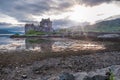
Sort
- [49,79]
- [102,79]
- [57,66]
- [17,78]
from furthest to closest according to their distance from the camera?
[57,66] → [17,78] → [49,79] → [102,79]

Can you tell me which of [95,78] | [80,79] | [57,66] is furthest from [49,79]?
[57,66]

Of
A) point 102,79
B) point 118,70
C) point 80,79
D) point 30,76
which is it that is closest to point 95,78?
point 102,79

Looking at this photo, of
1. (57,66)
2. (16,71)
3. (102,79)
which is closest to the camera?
(102,79)

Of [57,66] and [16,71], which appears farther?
[57,66]

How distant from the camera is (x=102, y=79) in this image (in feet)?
63.4

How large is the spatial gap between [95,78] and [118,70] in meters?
3.98

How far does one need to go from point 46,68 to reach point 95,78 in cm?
1313

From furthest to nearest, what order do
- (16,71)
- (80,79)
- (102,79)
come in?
1. (16,71)
2. (80,79)
3. (102,79)

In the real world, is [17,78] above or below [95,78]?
below

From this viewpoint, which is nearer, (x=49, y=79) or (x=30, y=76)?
(x=49, y=79)

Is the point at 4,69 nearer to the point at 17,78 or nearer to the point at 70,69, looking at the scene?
the point at 17,78

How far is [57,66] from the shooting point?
33219mm

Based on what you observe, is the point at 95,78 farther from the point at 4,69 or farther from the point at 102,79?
the point at 4,69

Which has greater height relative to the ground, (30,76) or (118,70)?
(118,70)
